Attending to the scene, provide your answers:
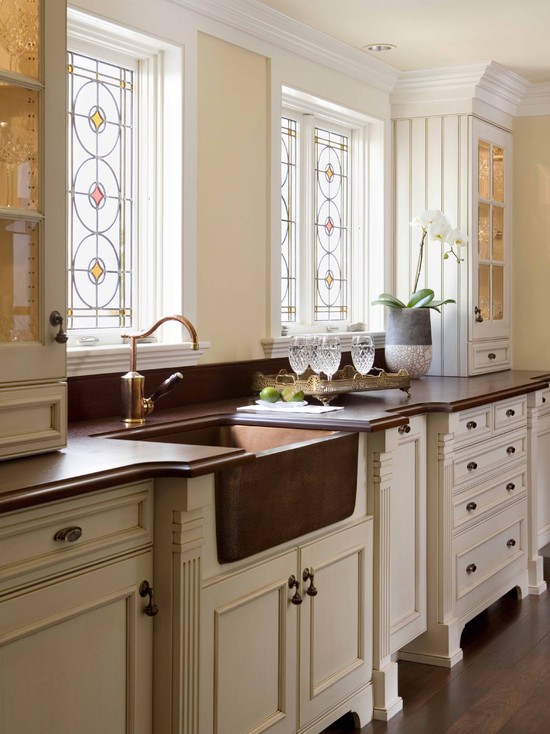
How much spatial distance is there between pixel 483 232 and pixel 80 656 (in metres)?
3.66

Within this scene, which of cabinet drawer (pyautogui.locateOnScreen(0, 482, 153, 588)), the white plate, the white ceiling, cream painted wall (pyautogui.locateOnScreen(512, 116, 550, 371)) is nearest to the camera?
cabinet drawer (pyautogui.locateOnScreen(0, 482, 153, 588))

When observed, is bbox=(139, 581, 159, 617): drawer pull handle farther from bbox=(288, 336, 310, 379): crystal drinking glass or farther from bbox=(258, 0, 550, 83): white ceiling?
bbox=(258, 0, 550, 83): white ceiling

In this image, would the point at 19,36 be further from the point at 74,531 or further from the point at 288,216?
the point at 288,216

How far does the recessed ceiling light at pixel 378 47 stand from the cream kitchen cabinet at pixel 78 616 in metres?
2.86

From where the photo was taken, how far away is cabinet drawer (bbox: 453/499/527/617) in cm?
380

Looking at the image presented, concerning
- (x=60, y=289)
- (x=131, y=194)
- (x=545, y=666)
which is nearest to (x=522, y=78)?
(x=131, y=194)

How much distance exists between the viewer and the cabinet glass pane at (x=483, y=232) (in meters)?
5.06

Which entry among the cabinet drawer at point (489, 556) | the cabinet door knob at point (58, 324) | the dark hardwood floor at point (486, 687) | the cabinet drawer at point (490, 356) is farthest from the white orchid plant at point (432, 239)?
the cabinet door knob at point (58, 324)

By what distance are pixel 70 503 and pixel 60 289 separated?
1.89 ft

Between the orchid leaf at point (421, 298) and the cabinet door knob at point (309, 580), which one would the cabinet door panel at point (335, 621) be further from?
the orchid leaf at point (421, 298)

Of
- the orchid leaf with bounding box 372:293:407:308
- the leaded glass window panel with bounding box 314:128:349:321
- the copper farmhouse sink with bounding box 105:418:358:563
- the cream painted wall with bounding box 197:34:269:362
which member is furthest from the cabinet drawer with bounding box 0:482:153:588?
the orchid leaf with bounding box 372:293:407:308

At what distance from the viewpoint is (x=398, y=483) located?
3.42 m

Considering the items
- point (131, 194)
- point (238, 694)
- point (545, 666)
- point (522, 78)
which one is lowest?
point (545, 666)

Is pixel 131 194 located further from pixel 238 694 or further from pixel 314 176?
pixel 238 694
